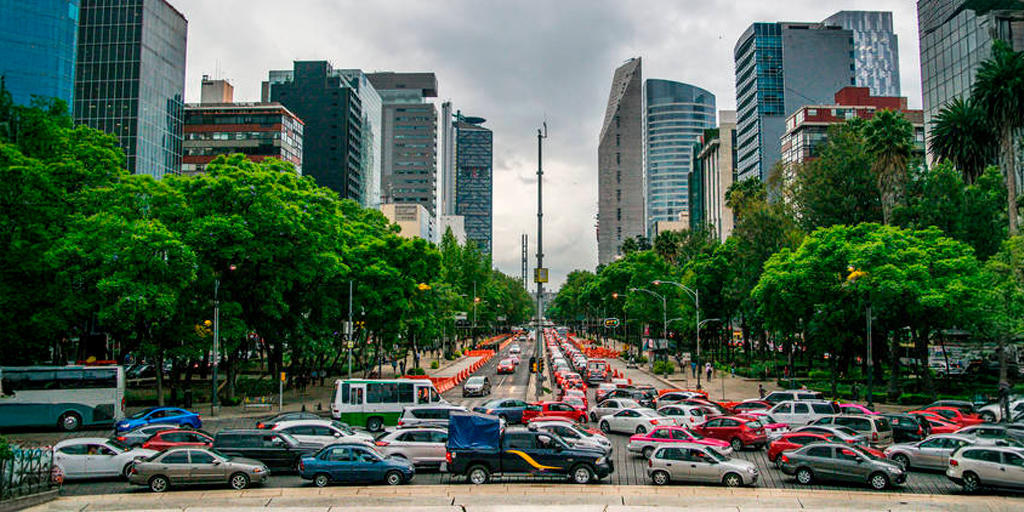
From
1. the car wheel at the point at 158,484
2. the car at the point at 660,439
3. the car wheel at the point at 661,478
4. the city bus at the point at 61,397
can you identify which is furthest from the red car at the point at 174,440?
the car wheel at the point at 661,478

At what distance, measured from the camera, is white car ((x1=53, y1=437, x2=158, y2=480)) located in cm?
2177

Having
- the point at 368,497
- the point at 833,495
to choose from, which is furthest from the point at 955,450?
the point at 368,497

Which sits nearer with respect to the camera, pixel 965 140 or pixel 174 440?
pixel 174 440

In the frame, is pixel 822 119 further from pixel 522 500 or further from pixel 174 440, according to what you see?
pixel 174 440

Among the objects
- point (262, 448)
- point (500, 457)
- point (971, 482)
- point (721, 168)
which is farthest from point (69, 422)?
point (721, 168)

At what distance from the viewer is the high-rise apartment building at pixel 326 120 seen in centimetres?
16935

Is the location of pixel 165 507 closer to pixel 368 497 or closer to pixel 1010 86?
pixel 368 497

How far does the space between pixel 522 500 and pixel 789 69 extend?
562 feet

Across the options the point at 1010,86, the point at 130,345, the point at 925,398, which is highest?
the point at 1010,86

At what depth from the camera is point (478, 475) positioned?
20.8 meters

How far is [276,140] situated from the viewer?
13212cm

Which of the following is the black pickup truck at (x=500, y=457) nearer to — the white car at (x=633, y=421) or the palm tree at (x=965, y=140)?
the white car at (x=633, y=421)

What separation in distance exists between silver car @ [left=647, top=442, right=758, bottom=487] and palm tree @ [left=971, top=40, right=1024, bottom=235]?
142 feet

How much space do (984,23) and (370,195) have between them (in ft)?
487
